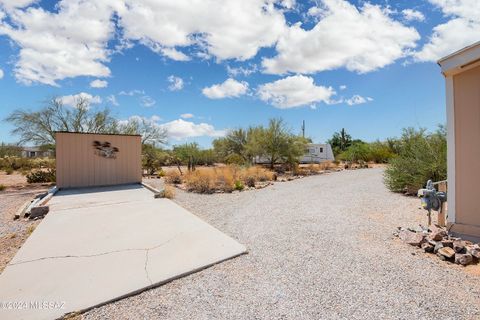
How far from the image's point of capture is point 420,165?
812 cm

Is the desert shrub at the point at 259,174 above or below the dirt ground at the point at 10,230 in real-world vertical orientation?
above

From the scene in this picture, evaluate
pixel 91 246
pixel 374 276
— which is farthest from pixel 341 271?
pixel 91 246

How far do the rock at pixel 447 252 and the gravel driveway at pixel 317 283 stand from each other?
0.49ft

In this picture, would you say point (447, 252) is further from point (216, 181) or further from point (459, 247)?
point (216, 181)

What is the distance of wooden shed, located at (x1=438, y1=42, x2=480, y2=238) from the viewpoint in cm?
390

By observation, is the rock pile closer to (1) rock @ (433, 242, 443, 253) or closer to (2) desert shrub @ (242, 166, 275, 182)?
(1) rock @ (433, 242, 443, 253)

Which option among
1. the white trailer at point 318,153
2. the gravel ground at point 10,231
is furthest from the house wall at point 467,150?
the white trailer at point 318,153

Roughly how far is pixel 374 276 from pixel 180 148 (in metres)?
17.5

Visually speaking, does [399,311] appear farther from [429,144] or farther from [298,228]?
[429,144]

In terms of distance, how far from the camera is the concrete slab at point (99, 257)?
2.54 meters

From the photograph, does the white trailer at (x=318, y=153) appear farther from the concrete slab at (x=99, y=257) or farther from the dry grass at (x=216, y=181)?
the concrete slab at (x=99, y=257)

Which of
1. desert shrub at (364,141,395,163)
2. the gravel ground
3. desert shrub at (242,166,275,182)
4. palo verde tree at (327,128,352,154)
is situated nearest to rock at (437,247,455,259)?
the gravel ground

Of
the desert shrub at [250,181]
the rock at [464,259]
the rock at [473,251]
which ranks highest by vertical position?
the desert shrub at [250,181]

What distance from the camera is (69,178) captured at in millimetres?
9938
